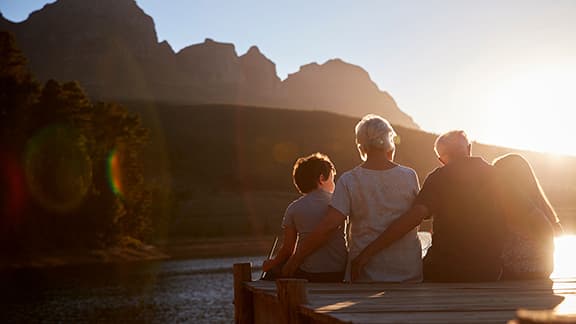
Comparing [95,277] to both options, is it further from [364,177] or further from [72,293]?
[364,177]

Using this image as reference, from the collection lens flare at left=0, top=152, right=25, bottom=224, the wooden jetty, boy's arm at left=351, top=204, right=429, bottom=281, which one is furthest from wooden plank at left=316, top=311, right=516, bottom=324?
lens flare at left=0, top=152, right=25, bottom=224

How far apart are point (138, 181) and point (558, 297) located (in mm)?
57973

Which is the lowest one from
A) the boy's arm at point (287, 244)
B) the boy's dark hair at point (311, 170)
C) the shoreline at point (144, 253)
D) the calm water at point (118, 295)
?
the calm water at point (118, 295)

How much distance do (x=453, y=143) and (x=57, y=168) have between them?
4602cm

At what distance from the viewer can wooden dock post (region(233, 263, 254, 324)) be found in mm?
7293

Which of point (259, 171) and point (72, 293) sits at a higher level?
point (259, 171)

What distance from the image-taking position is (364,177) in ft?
Answer: 20.6

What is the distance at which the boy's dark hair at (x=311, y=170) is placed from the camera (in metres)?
6.80

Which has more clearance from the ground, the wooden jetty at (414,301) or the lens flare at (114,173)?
the lens flare at (114,173)

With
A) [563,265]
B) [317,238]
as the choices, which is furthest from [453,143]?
[563,265]

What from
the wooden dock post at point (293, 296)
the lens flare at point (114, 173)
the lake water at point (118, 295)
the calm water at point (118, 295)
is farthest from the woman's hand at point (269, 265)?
the lens flare at point (114, 173)

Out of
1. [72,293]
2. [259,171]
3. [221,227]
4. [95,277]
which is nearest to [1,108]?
[95,277]

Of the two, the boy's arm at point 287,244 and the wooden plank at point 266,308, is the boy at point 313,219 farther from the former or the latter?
the wooden plank at point 266,308

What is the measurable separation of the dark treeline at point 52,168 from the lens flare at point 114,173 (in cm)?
8
